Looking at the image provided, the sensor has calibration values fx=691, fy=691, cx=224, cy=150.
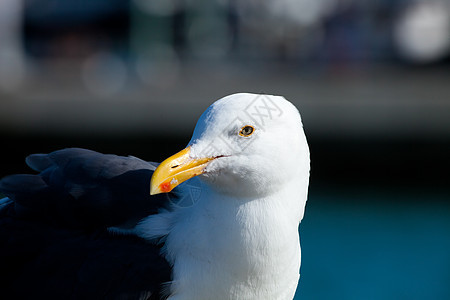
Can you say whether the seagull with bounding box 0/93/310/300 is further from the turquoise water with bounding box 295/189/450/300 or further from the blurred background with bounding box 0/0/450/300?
the blurred background with bounding box 0/0/450/300

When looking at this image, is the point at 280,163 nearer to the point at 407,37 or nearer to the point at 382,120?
the point at 382,120

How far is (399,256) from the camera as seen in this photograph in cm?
784

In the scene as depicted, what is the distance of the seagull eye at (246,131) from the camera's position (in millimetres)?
2301

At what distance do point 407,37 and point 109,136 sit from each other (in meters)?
6.83

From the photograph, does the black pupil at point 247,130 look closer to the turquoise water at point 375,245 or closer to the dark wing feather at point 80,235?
the dark wing feather at point 80,235

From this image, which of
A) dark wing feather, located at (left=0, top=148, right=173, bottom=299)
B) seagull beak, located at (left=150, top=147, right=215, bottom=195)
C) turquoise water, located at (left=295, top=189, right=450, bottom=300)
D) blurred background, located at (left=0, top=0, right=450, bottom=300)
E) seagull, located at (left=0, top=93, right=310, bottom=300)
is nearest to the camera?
seagull beak, located at (left=150, top=147, right=215, bottom=195)

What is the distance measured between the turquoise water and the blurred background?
0.06 ft

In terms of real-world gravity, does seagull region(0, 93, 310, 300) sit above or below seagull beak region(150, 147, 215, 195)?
below

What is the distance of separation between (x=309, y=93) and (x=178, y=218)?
7291 millimetres

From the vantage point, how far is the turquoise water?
24.1 feet

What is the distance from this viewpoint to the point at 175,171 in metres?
2.22

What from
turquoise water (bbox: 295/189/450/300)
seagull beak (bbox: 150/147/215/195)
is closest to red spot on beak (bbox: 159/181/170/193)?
seagull beak (bbox: 150/147/215/195)

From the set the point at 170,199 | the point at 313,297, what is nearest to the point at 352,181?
the point at 313,297

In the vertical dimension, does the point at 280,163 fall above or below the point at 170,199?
above
